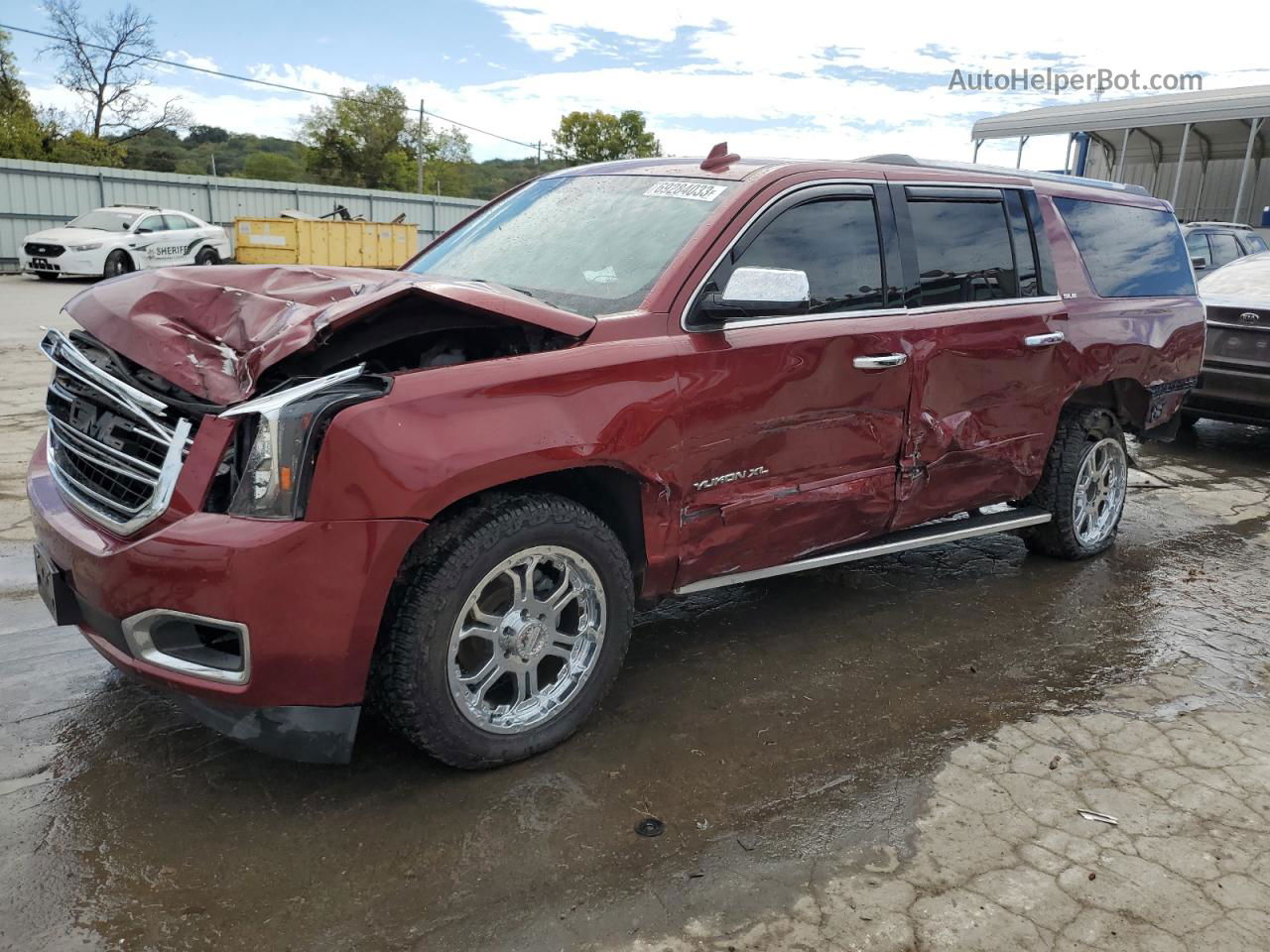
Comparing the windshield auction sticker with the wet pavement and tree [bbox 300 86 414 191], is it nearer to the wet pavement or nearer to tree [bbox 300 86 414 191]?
the wet pavement

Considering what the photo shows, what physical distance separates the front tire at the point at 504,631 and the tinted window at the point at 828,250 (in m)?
1.21

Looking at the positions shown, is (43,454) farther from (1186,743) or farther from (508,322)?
(1186,743)

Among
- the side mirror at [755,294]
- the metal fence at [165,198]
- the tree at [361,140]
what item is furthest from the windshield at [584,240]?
the tree at [361,140]

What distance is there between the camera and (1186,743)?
11.2 feet

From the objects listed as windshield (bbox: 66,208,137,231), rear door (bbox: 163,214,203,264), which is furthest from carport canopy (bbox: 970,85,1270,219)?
windshield (bbox: 66,208,137,231)

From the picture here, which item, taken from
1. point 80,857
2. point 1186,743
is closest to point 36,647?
point 80,857

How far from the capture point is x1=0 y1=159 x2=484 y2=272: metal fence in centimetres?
2327

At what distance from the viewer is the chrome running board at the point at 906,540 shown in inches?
140

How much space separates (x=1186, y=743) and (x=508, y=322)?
107 inches

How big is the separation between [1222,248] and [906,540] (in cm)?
1287

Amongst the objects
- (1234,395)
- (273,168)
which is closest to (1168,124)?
(1234,395)

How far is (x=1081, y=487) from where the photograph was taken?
5.20 metres

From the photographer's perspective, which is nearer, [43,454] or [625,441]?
[625,441]

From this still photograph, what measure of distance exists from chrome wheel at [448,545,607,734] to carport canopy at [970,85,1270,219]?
22.9 m
